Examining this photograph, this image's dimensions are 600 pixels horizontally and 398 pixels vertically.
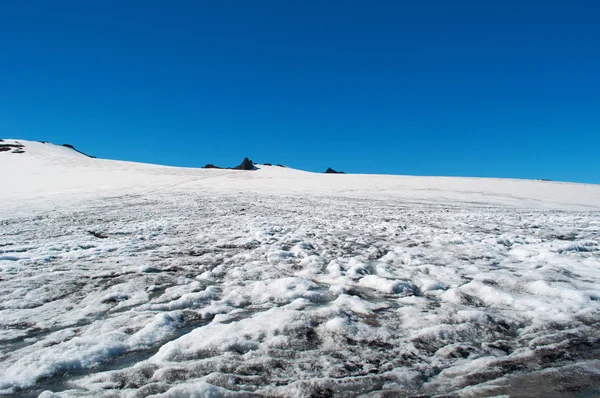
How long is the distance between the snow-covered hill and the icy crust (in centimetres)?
2

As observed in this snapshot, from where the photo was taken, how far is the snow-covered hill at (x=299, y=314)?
2457mm

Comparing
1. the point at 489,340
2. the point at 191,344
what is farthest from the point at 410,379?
the point at 191,344

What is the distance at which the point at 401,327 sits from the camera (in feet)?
10.9

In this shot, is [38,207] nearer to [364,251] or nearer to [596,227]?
[364,251]

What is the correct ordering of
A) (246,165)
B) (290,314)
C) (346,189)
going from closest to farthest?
(290,314) → (346,189) → (246,165)

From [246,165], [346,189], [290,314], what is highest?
[246,165]

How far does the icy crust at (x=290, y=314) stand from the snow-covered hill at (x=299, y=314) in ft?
0.06

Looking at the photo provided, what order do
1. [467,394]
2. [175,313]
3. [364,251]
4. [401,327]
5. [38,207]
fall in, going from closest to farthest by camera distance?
[467,394], [401,327], [175,313], [364,251], [38,207]

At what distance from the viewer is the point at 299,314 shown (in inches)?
140

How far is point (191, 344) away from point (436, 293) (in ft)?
10.0

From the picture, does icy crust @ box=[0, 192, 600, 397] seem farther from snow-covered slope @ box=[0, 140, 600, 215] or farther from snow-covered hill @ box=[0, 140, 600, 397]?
snow-covered slope @ box=[0, 140, 600, 215]

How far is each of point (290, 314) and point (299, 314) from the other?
96 mm

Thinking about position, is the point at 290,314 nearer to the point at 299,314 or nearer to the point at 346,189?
the point at 299,314

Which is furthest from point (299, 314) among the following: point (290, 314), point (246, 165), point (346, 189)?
point (246, 165)
